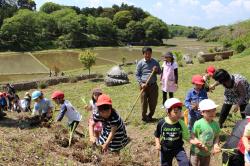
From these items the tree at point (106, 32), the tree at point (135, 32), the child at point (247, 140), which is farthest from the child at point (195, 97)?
the tree at point (135, 32)

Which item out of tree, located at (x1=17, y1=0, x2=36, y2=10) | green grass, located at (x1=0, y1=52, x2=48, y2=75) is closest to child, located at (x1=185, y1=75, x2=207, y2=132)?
green grass, located at (x1=0, y1=52, x2=48, y2=75)

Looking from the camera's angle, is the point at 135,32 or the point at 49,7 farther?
the point at 49,7

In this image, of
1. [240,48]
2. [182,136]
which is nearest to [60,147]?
[182,136]

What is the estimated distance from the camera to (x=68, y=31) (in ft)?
260

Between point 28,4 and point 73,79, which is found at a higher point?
point 28,4

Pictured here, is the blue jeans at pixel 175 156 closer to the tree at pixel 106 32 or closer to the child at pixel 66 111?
the child at pixel 66 111

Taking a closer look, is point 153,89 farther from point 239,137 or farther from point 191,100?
point 239,137

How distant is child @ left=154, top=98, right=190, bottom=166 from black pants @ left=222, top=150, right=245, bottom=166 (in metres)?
0.56

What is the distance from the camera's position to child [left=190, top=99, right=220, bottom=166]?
5807mm

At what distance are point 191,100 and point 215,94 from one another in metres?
7.06

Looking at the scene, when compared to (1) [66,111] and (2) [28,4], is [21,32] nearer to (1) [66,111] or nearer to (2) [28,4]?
(2) [28,4]

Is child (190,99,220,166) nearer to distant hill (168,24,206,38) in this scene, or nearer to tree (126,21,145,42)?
tree (126,21,145,42)

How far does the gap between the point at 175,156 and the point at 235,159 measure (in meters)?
0.84

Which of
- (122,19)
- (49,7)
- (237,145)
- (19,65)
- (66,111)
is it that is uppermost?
(49,7)
